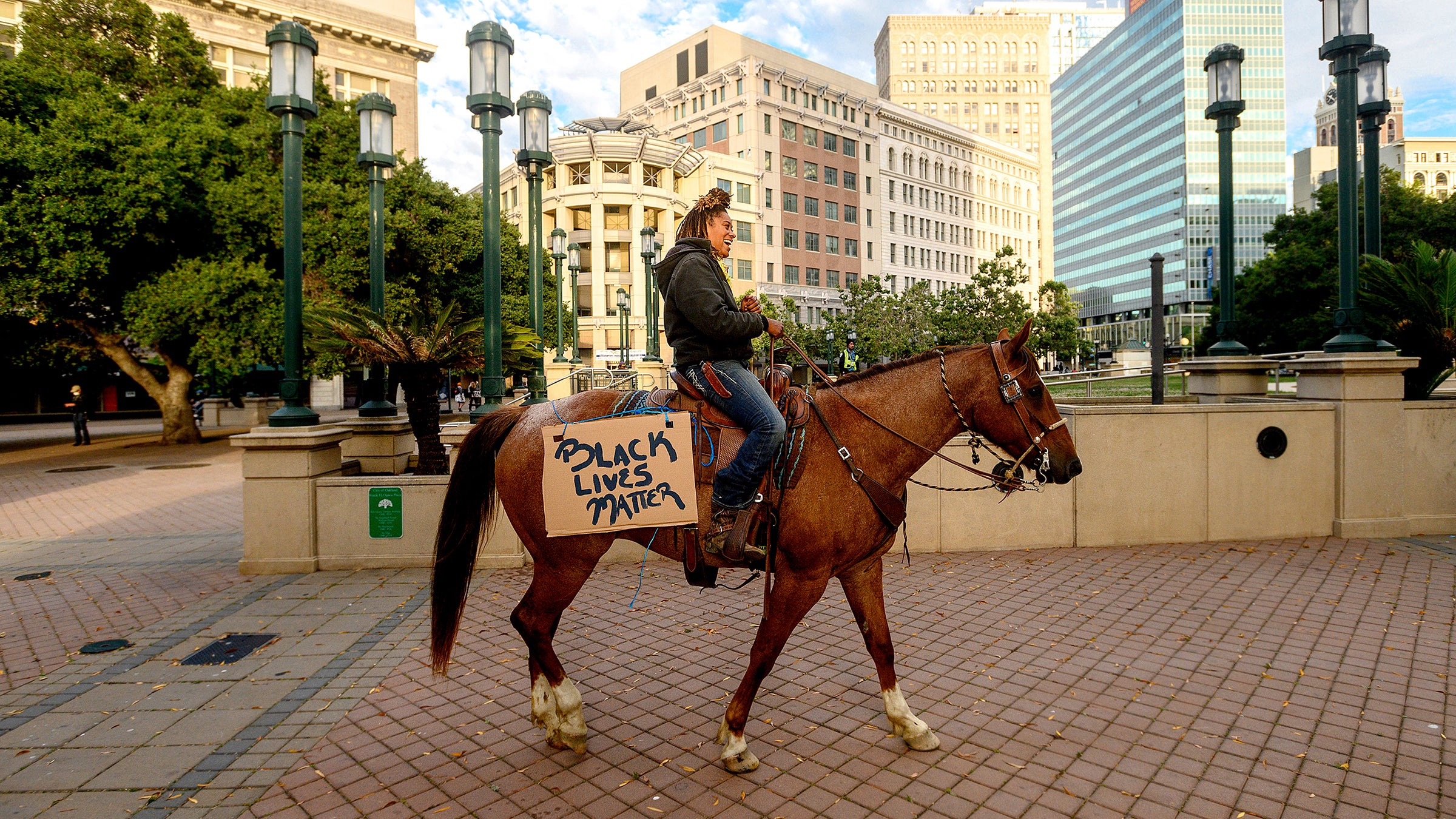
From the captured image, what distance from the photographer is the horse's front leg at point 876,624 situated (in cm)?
413

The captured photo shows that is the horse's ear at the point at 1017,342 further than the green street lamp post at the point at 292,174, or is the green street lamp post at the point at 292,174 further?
the green street lamp post at the point at 292,174

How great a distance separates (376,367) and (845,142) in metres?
76.4

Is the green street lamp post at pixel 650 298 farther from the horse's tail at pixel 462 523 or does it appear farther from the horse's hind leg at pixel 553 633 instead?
the horse's hind leg at pixel 553 633

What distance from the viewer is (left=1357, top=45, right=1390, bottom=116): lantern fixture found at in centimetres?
1143

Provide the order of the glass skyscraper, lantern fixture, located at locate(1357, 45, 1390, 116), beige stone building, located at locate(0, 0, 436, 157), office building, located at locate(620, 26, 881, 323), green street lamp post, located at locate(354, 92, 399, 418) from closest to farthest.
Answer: green street lamp post, located at locate(354, 92, 399, 418) → lantern fixture, located at locate(1357, 45, 1390, 116) → beige stone building, located at locate(0, 0, 436, 157) → office building, located at locate(620, 26, 881, 323) → the glass skyscraper

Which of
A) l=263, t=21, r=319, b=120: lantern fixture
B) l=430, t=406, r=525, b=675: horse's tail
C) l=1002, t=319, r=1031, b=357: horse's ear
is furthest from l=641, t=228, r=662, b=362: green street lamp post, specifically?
l=1002, t=319, r=1031, b=357: horse's ear

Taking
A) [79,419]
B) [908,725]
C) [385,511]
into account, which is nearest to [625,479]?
[908,725]

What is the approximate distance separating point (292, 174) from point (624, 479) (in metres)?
6.87

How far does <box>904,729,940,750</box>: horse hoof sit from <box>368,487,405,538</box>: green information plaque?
246 inches

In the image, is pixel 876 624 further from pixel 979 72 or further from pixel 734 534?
pixel 979 72

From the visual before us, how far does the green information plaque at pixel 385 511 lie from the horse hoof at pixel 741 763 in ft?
18.7

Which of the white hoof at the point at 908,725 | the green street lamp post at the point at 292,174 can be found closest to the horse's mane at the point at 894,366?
the white hoof at the point at 908,725

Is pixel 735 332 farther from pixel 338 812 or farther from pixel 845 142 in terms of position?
pixel 845 142

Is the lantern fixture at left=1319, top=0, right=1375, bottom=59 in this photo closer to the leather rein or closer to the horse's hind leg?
the leather rein
